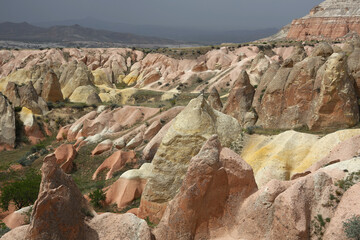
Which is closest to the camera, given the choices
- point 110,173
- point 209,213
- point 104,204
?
point 209,213

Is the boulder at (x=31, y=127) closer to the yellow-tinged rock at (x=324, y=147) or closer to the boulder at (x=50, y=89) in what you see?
the boulder at (x=50, y=89)

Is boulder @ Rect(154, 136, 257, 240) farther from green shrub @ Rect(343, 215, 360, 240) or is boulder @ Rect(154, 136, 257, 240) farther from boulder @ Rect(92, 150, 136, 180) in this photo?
boulder @ Rect(92, 150, 136, 180)

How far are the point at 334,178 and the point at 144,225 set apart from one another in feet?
22.5

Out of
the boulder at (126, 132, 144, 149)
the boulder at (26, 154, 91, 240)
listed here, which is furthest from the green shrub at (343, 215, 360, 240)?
the boulder at (126, 132, 144, 149)

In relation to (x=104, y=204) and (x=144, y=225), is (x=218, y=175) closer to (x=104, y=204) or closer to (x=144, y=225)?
(x=144, y=225)

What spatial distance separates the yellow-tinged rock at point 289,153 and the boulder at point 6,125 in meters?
35.8

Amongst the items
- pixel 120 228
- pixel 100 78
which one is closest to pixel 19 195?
pixel 120 228

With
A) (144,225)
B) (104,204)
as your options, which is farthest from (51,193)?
(104,204)

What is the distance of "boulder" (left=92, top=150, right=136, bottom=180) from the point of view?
29123 millimetres

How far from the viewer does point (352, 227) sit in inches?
356

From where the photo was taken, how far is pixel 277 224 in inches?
412

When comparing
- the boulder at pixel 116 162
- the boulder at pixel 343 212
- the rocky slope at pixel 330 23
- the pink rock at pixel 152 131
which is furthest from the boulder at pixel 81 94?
the rocky slope at pixel 330 23

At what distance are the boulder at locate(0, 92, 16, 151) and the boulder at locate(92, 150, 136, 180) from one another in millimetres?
20001

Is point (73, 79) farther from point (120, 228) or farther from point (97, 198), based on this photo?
point (120, 228)
